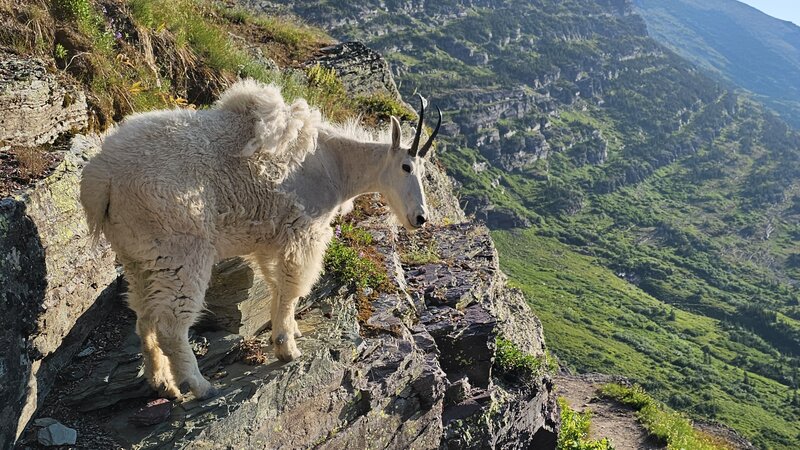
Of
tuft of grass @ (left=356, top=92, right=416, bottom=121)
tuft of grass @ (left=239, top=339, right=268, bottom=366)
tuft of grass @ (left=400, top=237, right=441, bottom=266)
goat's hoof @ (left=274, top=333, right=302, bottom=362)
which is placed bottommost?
tuft of grass @ (left=400, top=237, right=441, bottom=266)

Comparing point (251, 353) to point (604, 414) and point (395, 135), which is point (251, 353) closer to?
point (395, 135)

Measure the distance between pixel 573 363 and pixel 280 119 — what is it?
128 m

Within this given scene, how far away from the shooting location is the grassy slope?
125 m

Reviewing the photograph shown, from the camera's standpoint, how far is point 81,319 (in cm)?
744

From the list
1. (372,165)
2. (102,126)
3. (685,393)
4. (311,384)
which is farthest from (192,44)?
(685,393)

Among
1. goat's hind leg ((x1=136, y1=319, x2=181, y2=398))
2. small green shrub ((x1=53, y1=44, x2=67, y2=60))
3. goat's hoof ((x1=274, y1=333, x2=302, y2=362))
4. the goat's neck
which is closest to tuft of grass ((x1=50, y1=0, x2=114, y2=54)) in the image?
small green shrub ((x1=53, y1=44, x2=67, y2=60))

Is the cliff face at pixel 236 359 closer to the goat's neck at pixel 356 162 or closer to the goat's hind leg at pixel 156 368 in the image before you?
the goat's hind leg at pixel 156 368

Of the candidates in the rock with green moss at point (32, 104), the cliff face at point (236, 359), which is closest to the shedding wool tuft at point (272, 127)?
the cliff face at point (236, 359)

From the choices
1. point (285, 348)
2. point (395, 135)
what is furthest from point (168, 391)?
point (395, 135)

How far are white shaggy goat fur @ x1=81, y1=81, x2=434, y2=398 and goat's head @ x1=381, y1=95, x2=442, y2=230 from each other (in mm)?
15

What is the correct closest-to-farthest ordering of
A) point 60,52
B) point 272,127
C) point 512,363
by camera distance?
point 272,127 < point 60,52 < point 512,363

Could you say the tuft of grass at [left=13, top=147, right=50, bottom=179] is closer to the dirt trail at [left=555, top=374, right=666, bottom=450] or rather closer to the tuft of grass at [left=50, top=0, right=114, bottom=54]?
the tuft of grass at [left=50, top=0, right=114, bottom=54]

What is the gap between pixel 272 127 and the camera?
7.27 metres

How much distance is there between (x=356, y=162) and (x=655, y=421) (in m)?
18.9
